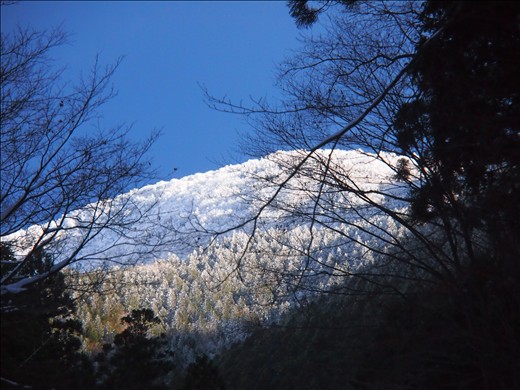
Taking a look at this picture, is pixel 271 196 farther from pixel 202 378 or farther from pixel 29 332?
pixel 202 378

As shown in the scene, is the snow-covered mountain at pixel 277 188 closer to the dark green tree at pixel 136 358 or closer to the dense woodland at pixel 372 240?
the dense woodland at pixel 372 240

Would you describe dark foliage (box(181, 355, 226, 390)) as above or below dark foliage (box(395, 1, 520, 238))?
below

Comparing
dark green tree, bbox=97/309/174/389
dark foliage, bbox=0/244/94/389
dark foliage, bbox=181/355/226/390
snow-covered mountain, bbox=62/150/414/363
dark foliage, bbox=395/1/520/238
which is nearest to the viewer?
dark foliage, bbox=395/1/520/238

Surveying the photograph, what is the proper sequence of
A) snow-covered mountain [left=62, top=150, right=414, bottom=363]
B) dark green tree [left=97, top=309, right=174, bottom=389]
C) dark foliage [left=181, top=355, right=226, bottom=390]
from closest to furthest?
snow-covered mountain [left=62, top=150, right=414, bottom=363] → dark green tree [left=97, top=309, right=174, bottom=389] → dark foliage [left=181, top=355, right=226, bottom=390]

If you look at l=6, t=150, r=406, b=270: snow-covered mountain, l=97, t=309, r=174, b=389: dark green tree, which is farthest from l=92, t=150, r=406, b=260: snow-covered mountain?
l=97, t=309, r=174, b=389: dark green tree

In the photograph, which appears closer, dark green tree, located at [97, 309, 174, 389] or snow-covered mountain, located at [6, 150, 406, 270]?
snow-covered mountain, located at [6, 150, 406, 270]

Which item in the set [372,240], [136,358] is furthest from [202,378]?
[372,240]

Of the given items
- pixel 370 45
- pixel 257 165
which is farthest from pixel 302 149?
pixel 370 45

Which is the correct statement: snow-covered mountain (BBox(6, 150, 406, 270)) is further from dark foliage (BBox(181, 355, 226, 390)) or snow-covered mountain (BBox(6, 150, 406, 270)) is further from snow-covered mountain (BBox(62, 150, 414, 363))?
dark foliage (BBox(181, 355, 226, 390))

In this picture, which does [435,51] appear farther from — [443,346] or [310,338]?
[310,338]

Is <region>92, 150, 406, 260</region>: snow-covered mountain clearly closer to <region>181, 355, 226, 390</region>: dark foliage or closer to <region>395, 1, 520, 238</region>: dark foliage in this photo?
<region>395, 1, 520, 238</region>: dark foliage

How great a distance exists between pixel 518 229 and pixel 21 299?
5.20 meters

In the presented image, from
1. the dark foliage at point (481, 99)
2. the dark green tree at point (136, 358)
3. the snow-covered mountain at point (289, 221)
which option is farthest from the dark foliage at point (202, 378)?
the dark foliage at point (481, 99)

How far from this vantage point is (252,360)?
498 inches
